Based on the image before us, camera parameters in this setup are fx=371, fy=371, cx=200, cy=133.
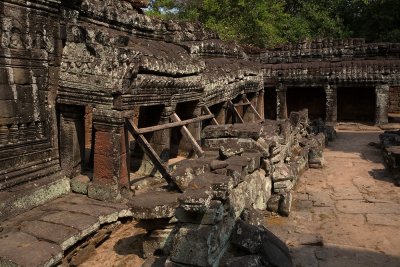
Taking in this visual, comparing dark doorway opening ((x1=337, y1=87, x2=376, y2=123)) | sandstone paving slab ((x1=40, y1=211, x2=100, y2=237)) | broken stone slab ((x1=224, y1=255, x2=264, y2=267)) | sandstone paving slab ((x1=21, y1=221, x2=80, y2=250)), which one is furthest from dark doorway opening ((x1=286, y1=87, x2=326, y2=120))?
broken stone slab ((x1=224, y1=255, x2=264, y2=267))

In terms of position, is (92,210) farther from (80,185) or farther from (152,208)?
(152,208)

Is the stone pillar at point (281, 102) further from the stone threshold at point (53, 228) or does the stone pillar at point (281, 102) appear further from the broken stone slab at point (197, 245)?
the broken stone slab at point (197, 245)

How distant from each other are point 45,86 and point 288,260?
4.59m

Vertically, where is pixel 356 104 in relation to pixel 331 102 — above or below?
below

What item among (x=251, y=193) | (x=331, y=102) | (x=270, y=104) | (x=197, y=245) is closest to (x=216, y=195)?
(x=197, y=245)

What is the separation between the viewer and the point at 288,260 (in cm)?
423

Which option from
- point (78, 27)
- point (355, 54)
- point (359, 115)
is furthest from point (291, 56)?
point (78, 27)

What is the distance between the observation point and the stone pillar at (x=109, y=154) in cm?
597

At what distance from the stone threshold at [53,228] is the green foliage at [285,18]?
20.6 meters

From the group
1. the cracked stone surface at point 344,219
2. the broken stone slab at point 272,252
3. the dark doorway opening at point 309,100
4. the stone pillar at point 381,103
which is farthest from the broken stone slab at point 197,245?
the dark doorway opening at point 309,100

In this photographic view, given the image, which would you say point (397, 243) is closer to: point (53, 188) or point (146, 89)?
point (146, 89)

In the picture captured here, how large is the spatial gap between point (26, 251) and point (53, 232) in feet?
1.59

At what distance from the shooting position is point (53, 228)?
5000mm

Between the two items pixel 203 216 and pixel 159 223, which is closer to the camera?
pixel 203 216
